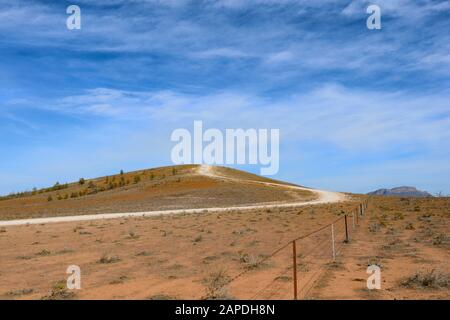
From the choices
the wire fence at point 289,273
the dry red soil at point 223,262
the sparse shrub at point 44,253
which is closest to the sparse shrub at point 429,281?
the dry red soil at point 223,262

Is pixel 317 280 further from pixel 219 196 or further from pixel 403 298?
pixel 219 196

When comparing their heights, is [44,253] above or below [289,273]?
below

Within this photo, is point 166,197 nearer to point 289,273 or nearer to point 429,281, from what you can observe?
point 289,273

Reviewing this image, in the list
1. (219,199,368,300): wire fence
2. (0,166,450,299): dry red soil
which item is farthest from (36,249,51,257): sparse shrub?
(219,199,368,300): wire fence

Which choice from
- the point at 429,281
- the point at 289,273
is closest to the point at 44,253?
the point at 289,273

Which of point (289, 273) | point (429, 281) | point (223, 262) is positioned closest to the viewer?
point (429, 281)

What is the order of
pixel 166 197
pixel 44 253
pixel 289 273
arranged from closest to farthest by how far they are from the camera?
pixel 289 273 → pixel 44 253 → pixel 166 197

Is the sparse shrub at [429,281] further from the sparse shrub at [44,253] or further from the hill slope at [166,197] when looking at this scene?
the hill slope at [166,197]

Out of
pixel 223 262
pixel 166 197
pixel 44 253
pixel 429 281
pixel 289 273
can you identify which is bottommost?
pixel 166 197

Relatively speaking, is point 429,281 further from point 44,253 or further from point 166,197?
point 166,197

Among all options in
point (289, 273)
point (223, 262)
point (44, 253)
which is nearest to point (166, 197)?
point (44, 253)

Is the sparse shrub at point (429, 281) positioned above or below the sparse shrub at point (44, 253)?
above

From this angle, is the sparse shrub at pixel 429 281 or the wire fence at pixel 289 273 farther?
the sparse shrub at pixel 429 281

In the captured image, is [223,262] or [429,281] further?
[223,262]
